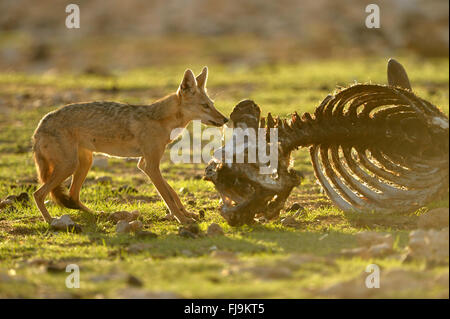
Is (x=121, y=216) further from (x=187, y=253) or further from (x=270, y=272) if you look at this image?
(x=270, y=272)

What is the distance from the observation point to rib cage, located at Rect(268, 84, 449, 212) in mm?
7383

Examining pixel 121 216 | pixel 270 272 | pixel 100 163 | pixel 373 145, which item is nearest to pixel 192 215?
pixel 121 216

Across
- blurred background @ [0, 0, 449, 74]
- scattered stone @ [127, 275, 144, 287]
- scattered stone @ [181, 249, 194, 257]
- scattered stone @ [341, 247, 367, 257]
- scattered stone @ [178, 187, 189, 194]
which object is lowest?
scattered stone @ [127, 275, 144, 287]

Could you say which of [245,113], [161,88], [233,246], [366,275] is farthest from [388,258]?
[161,88]

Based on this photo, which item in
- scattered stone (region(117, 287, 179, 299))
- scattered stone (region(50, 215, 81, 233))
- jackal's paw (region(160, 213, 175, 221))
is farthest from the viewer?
jackal's paw (region(160, 213, 175, 221))

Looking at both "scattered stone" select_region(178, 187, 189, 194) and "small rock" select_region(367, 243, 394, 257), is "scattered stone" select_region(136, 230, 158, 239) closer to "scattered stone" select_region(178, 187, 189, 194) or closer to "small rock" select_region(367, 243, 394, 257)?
"small rock" select_region(367, 243, 394, 257)

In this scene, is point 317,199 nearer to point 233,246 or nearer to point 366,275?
point 233,246

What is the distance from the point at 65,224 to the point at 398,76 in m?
3.90

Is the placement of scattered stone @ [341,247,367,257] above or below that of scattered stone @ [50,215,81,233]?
below

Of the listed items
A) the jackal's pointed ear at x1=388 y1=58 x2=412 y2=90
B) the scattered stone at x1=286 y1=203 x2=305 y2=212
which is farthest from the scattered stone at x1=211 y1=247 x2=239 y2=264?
the jackal's pointed ear at x1=388 y1=58 x2=412 y2=90

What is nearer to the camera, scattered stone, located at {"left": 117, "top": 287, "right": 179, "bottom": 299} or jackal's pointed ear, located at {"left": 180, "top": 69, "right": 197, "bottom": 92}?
scattered stone, located at {"left": 117, "top": 287, "right": 179, "bottom": 299}

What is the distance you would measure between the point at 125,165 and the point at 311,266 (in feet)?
21.7

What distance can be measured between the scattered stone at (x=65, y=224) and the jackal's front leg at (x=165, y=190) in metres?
1.03

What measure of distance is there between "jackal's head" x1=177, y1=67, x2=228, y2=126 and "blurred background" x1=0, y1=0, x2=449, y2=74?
47.0ft
